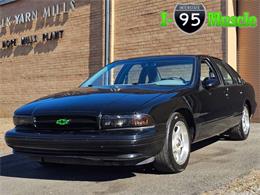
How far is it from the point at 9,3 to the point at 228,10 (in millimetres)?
11694

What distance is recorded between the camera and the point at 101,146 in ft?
15.0

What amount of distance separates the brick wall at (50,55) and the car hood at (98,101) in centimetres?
913

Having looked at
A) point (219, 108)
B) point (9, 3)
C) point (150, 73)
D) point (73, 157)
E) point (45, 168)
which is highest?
point (9, 3)

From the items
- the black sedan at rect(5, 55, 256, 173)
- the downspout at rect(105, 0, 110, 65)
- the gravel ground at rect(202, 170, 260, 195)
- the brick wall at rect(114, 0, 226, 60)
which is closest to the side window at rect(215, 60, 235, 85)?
the black sedan at rect(5, 55, 256, 173)

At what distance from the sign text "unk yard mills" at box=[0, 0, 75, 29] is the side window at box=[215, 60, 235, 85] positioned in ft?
32.1

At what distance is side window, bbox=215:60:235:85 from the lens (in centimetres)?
715

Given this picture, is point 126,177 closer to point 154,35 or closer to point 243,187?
point 243,187

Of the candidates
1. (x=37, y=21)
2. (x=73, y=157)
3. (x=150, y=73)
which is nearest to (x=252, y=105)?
(x=150, y=73)

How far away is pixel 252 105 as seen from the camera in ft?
27.3

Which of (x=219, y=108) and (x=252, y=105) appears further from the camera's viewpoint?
(x=252, y=105)

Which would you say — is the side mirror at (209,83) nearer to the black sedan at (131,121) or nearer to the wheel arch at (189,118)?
the black sedan at (131,121)

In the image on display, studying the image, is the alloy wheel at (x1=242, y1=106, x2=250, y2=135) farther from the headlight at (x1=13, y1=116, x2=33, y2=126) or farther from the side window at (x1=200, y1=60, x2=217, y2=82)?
the headlight at (x1=13, y1=116, x2=33, y2=126)

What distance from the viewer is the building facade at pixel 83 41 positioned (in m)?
11.6

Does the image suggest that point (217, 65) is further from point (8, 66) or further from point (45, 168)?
point (8, 66)
